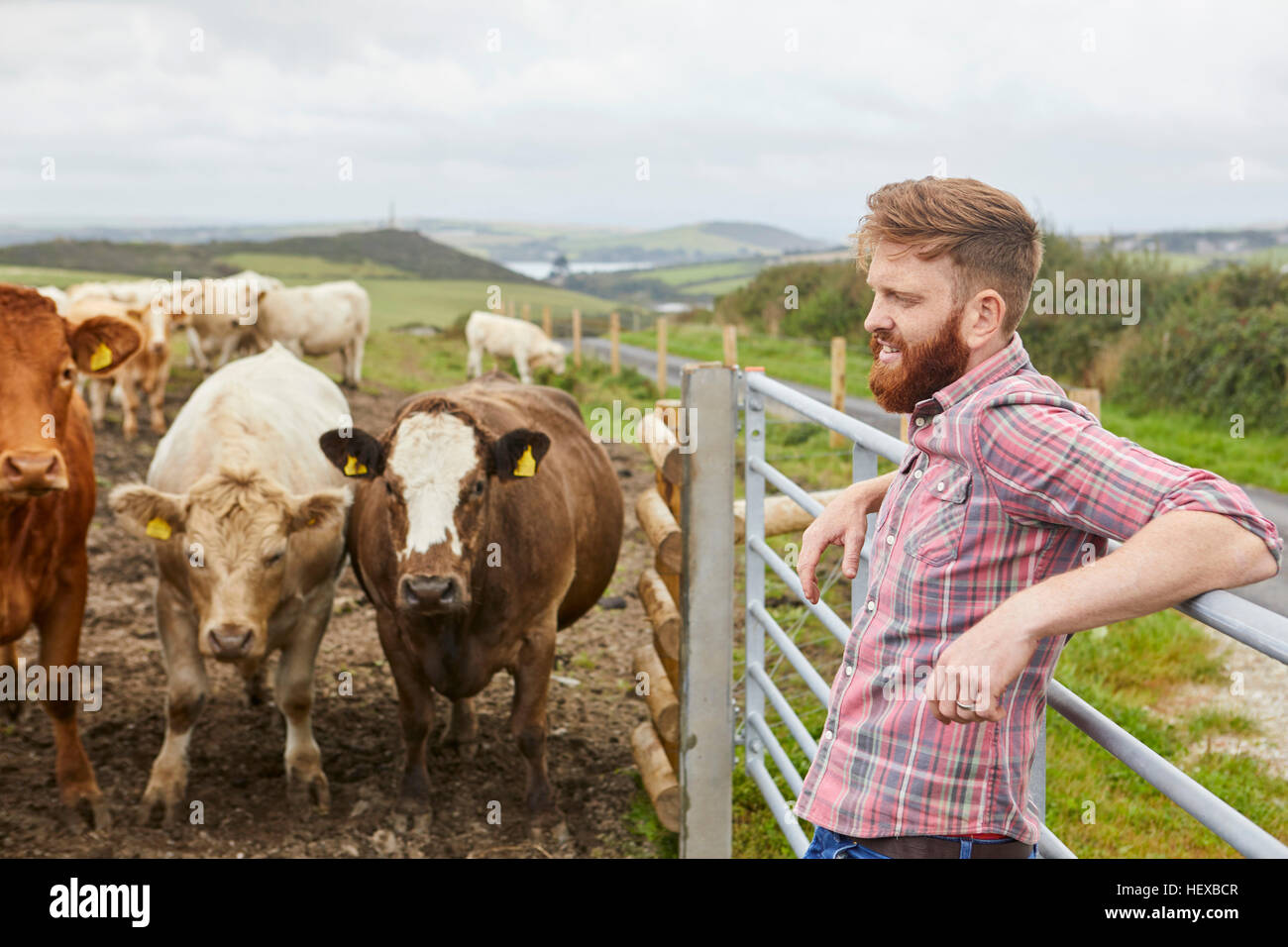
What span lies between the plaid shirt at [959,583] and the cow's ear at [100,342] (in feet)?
13.0

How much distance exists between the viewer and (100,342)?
475 centimetres

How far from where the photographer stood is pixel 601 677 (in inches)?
254

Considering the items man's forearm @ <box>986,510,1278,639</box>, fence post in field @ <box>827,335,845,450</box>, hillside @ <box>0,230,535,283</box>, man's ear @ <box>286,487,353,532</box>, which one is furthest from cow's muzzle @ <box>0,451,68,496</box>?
hillside @ <box>0,230,535,283</box>

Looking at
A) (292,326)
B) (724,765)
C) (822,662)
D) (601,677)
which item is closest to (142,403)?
(292,326)

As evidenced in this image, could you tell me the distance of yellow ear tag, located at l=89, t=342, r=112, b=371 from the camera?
476 cm

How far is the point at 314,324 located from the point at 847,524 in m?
18.2

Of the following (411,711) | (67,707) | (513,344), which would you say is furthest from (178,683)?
(513,344)

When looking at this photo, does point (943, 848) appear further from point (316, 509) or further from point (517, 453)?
point (316, 509)

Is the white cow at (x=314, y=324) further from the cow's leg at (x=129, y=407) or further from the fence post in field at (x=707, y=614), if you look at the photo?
the fence post in field at (x=707, y=614)

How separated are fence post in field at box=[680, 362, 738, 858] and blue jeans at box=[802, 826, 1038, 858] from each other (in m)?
2.22

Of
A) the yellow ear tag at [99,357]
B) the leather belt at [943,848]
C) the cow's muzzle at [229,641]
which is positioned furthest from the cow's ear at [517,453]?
the leather belt at [943,848]

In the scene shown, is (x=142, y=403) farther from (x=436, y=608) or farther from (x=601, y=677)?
(x=436, y=608)

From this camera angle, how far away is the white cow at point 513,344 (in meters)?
22.2

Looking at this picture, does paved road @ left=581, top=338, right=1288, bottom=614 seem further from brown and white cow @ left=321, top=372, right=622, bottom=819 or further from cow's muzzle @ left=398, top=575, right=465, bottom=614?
cow's muzzle @ left=398, top=575, right=465, bottom=614
